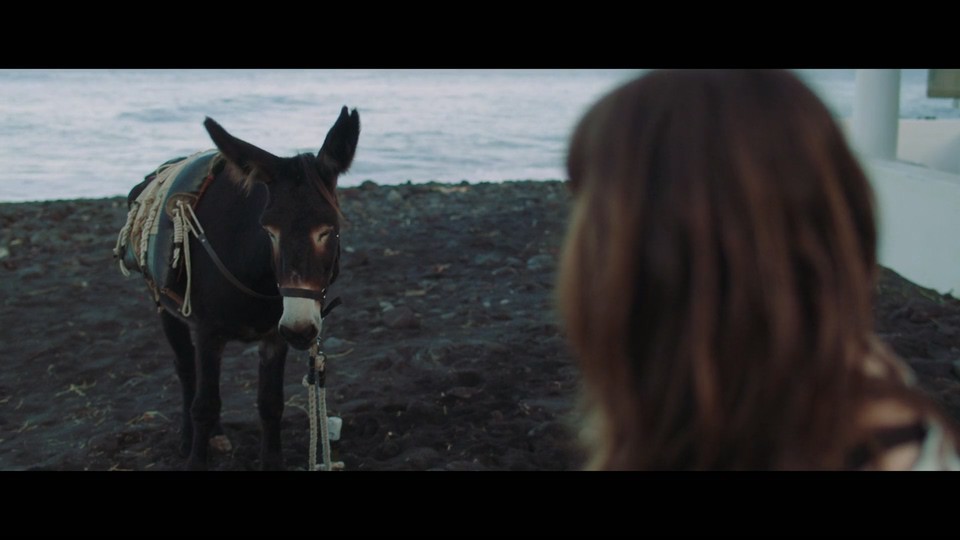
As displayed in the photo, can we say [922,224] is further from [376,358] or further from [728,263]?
[728,263]

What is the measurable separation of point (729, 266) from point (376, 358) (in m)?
4.36

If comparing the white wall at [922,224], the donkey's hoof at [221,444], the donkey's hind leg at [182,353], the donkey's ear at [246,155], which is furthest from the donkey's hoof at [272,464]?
the white wall at [922,224]

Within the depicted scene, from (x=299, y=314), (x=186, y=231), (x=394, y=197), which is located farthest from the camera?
(x=394, y=197)

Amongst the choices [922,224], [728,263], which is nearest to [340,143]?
[728,263]

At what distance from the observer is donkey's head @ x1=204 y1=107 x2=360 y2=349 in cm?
313

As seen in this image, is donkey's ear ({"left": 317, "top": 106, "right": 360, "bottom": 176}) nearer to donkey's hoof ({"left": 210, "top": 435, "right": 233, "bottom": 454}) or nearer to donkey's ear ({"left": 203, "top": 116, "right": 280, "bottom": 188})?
donkey's ear ({"left": 203, "top": 116, "right": 280, "bottom": 188})

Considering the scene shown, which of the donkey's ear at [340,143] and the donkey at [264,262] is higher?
the donkey's ear at [340,143]

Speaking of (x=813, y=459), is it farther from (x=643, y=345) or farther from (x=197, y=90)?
(x=197, y=90)

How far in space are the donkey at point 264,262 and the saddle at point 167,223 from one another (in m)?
0.04

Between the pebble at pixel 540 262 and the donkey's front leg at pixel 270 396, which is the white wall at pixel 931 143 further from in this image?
the donkey's front leg at pixel 270 396

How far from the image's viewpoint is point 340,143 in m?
3.42

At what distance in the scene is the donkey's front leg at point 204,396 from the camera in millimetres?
3678

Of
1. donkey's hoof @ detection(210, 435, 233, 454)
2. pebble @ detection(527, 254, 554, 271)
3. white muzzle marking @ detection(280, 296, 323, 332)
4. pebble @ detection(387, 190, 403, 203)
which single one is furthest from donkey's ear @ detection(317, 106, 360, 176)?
pebble @ detection(387, 190, 403, 203)

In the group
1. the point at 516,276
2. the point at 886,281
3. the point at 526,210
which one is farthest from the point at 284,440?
the point at 526,210
